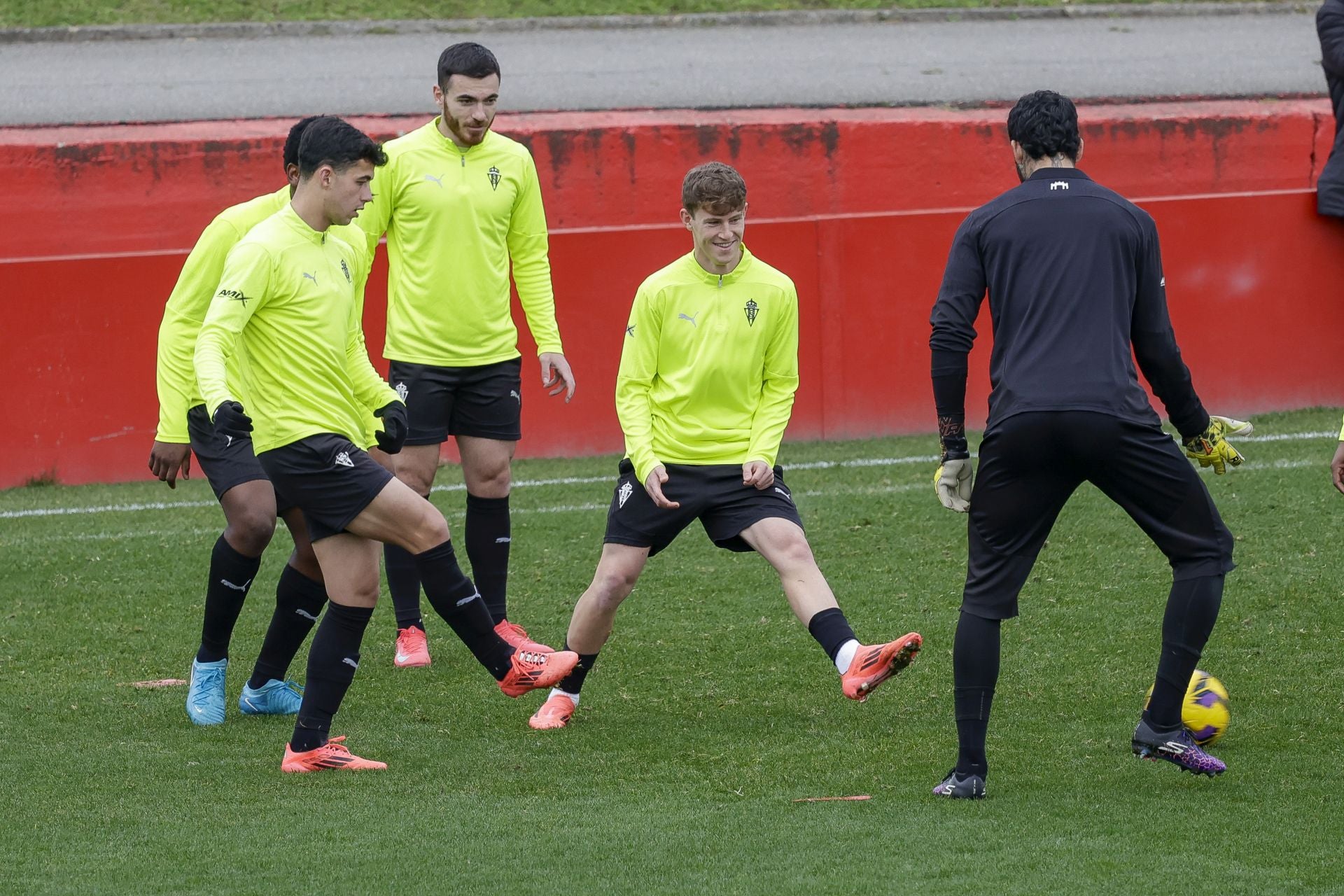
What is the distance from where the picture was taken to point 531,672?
5391mm

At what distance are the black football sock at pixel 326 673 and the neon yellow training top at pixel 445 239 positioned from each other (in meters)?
1.60

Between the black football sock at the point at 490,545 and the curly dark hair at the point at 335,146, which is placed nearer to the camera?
the curly dark hair at the point at 335,146

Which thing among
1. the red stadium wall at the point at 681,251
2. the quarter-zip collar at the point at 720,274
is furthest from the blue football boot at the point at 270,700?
the red stadium wall at the point at 681,251

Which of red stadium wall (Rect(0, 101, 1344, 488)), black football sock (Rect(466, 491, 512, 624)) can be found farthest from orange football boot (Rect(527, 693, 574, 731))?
red stadium wall (Rect(0, 101, 1344, 488))

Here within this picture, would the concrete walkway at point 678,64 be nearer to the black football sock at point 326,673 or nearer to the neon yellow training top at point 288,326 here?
the neon yellow training top at point 288,326

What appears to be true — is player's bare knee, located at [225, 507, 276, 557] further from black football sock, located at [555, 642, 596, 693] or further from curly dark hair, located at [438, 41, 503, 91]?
curly dark hair, located at [438, 41, 503, 91]

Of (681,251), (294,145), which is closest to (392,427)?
(294,145)

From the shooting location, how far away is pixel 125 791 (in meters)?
5.02

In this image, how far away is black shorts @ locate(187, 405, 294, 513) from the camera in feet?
19.0

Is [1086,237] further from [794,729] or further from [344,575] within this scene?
[344,575]

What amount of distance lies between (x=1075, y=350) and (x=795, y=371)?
4.12 ft

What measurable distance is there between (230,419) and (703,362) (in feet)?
5.12

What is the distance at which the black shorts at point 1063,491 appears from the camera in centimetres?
449

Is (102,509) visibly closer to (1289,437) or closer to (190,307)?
(190,307)
